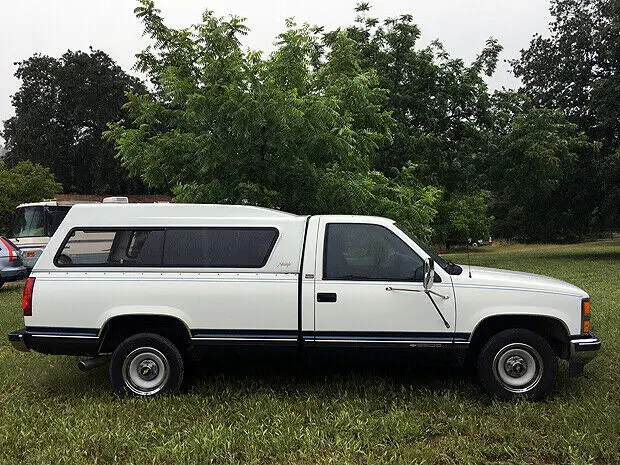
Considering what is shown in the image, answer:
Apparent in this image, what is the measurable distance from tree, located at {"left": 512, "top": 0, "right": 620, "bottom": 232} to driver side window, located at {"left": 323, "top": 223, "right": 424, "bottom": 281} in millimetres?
23113

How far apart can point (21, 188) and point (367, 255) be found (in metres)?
28.2

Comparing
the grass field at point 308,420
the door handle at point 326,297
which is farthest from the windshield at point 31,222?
the door handle at point 326,297

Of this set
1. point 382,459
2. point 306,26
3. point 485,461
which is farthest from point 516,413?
point 306,26

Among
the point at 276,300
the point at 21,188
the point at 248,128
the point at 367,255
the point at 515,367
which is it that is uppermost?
the point at 248,128

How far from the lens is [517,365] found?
18.5 feet

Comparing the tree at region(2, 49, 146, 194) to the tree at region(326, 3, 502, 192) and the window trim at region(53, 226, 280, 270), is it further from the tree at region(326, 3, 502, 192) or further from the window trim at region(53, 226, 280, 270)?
the window trim at region(53, 226, 280, 270)

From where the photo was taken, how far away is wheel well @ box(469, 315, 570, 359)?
568 cm

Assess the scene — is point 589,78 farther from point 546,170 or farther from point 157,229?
point 157,229

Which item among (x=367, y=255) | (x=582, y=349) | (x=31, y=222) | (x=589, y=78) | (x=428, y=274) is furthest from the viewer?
(x=589, y=78)

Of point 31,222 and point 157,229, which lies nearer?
point 157,229

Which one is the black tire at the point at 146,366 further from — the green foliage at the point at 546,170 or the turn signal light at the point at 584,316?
the green foliage at the point at 546,170

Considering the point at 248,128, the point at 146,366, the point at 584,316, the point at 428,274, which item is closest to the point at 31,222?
the point at 248,128

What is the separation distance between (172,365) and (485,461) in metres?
2.94

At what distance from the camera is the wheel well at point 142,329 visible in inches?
229
